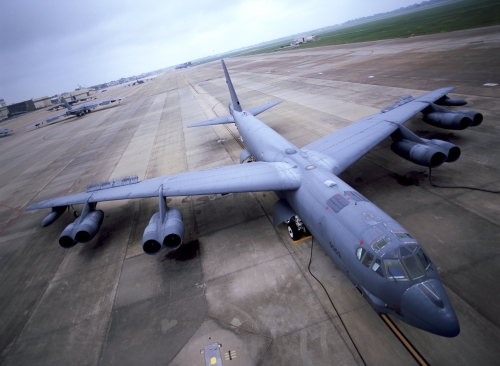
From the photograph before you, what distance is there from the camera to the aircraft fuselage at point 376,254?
634 centimetres

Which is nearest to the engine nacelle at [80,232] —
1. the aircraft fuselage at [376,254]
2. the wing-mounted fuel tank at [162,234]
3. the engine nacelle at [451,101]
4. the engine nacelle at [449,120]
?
the wing-mounted fuel tank at [162,234]

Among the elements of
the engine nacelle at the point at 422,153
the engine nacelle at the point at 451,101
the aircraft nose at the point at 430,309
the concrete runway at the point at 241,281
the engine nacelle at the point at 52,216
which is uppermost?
the engine nacelle at the point at 52,216

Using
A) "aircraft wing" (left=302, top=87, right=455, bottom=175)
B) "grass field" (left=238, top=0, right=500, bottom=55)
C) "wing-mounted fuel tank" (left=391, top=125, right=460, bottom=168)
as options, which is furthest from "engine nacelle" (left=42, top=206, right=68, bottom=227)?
"grass field" (left=238, top=0, right=500, bottom=55)

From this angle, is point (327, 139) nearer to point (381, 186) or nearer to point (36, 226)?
point (381, 186)

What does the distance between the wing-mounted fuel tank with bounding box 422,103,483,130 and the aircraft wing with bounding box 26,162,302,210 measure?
12.0m

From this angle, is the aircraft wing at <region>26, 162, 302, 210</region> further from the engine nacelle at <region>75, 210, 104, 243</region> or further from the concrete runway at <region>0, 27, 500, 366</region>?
the concrete runway at <region>0, 27, 500, 366</region>

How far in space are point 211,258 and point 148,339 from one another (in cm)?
397

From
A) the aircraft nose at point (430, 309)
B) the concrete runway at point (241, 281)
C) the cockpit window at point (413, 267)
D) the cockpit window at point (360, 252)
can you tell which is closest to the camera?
the aircraft nose at point (430, 309)

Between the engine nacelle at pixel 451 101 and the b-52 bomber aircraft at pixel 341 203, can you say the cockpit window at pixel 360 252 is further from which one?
the engine nacelle at pixel 451 101

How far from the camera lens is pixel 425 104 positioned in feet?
60.1

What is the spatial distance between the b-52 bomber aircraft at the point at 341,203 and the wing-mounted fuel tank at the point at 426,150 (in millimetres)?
45

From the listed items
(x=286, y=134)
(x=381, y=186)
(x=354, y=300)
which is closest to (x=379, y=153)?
(x=381, y=186)

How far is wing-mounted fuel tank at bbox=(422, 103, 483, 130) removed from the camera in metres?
16.3

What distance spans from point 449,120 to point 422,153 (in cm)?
593
